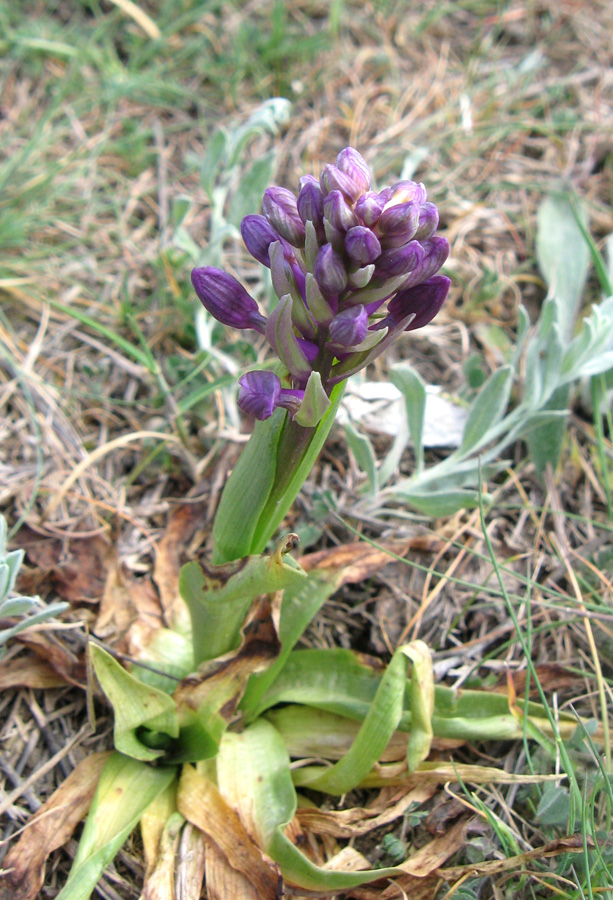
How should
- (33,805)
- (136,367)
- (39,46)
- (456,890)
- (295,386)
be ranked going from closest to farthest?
1. (295,386)
2. (456,890)
3. (33,805)
4. (136,367)
5. (39,46)

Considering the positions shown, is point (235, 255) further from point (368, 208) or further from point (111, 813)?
point (111, 813)

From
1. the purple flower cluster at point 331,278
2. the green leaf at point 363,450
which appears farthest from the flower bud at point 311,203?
the green leaf at point 363,450

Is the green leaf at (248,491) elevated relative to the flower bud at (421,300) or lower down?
lower down

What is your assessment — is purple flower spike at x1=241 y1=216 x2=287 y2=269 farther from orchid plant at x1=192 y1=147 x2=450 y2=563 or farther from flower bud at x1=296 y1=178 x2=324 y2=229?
flower bud at x1=296 y1=178 x2=324 y2=229

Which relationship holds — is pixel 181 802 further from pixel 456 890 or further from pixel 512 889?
pixel 512 889

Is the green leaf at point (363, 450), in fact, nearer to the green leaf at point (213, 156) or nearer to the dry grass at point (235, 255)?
the dry grass at point (235, 255)

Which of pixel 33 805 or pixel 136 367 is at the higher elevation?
pixel 136 367

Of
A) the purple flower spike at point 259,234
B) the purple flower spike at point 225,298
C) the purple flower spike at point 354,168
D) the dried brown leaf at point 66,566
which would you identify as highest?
the purple flower spike at point 354,168

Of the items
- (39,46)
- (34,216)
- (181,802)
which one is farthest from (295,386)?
(39,46)

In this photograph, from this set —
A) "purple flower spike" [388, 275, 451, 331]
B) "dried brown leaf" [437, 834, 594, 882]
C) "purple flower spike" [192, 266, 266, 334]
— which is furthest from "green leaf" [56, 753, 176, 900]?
"purple flower spike" [388, 275, 451, 331]
